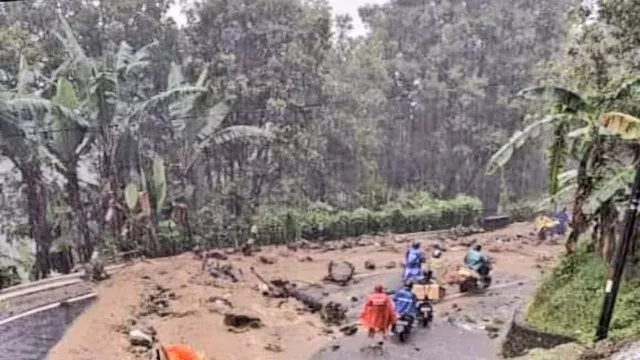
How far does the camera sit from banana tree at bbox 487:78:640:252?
915 centimetres

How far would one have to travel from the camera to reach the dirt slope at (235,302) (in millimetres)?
10727

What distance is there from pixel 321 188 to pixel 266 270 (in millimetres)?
6638

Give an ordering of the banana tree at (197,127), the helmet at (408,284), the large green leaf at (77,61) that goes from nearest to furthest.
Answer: the helmet at (408,284) → the large green leaf at (77,61) → the banana tree at (197,127)

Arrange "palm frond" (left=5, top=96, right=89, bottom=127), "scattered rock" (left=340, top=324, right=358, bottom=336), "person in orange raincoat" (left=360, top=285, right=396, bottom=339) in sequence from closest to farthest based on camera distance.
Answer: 1. "person in orange raincoat" (left=360, top=285, right=396, bottom=339)
2. "scattered rock" (left=340, top=324, right=358, bottom=336)
3. "palm frond" (left=5, top=96, right=89, bottom=127)

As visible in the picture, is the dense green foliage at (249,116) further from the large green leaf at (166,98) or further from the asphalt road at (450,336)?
the asphalt road at (450,336)

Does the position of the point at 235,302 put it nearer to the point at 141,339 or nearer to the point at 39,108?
the point at 141,339

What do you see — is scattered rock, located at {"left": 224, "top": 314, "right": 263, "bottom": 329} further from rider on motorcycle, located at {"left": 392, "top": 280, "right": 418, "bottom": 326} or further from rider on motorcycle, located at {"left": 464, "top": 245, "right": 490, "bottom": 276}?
rider on motorcycle, located at {"left": 464, "top": 245, "right": 490, "bottom": 276}

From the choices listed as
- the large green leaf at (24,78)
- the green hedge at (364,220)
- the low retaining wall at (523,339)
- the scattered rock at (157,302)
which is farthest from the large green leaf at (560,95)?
the green hedge at (364,220)

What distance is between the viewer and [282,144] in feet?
68.3

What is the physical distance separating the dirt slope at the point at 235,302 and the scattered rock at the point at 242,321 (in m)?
0.13

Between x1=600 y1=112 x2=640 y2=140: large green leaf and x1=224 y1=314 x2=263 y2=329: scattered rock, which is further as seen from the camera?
x1=224 y1=314 x2=263 y2=329: scattered rock

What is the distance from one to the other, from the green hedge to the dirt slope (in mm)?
977

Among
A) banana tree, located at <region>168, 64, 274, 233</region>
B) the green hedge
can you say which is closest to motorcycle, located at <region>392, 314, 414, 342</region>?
banana tree, located at <region>168, 64, 274, 233</region>

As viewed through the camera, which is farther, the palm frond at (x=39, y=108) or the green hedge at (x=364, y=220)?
the green hedge at (x=364, y=220)
